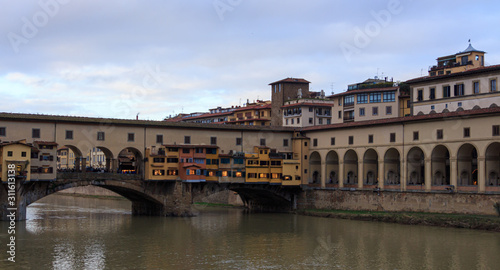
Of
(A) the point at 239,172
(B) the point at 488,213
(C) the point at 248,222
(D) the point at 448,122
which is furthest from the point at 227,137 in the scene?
(B) the point at 488,213

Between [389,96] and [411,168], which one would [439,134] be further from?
[389,96]

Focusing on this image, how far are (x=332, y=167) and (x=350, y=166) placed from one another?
2729 mm

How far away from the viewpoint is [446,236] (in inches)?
2103

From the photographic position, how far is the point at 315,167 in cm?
8225

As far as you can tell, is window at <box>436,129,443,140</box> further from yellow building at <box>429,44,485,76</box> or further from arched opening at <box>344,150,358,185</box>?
yellow building at <box>429,44,485,76</box>

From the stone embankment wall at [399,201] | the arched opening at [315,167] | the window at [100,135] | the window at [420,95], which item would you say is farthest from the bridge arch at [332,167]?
the window at [100,135]

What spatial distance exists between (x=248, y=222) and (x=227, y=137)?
43.1 ft

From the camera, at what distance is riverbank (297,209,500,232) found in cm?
5597

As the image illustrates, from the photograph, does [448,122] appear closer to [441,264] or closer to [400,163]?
[400,163]

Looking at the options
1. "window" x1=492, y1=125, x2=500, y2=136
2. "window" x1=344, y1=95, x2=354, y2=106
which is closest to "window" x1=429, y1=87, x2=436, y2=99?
"window" x1=492, y1=125, x2=500, y2=136

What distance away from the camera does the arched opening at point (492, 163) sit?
6178cm

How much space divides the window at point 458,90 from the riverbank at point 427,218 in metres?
15.3

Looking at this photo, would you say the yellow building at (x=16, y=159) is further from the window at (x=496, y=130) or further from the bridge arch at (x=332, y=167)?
the window at (x=496, y=130)

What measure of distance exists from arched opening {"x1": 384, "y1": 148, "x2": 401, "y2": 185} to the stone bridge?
12578 millimetres
